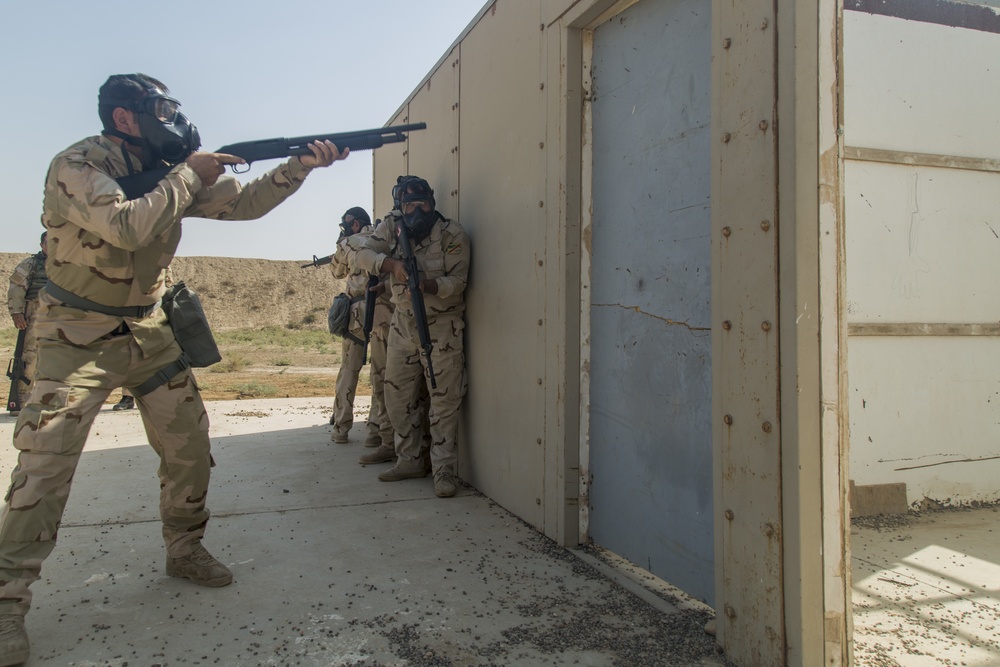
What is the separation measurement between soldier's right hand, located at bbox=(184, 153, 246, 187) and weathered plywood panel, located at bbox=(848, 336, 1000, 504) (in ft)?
10.3

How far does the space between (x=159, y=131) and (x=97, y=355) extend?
33.1 inches

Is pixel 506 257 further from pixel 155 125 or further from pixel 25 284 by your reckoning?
pixel 25 284

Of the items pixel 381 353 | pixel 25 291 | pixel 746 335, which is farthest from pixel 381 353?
pixel 25 291

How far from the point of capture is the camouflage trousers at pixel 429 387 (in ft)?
13.7

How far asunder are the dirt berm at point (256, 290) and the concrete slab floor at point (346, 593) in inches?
1037

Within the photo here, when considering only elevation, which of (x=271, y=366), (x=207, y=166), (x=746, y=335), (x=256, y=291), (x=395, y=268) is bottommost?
(x=271, y=366)

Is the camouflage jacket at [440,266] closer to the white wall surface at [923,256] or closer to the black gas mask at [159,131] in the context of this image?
the black gas mask at [159,131]

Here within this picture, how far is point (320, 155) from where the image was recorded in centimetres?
313

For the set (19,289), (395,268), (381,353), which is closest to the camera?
(395,268)

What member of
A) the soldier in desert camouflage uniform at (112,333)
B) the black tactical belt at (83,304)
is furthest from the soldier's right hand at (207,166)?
the black tactical belt at (83,304)

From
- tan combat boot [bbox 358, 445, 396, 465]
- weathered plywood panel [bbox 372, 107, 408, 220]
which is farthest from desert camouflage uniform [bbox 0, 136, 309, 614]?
weathered plywood panel [bbox 372, 107, 408, 220]

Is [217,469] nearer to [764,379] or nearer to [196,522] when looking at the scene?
[196,522]

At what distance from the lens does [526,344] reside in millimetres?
3461

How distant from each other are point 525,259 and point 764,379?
1755 millimetres
